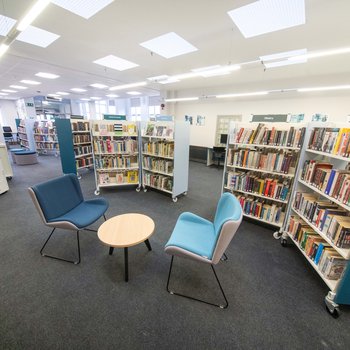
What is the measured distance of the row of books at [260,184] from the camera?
2.59 m

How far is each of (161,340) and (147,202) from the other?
8.49 ft

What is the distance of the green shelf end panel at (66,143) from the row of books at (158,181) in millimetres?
2480

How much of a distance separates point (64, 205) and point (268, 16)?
422cm

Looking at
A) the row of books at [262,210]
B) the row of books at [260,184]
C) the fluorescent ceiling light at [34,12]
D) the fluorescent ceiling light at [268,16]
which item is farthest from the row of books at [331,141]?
the fluorescent ceiling light at [34,12]

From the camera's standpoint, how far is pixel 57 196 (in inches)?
91.0

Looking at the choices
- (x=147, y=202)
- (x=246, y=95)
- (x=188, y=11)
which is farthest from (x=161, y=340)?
(x=246, y=95)

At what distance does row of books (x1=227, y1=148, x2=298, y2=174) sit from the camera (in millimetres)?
2510

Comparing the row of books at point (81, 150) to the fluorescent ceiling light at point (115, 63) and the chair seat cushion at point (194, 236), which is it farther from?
the chair seat cushion at point (194, 236)

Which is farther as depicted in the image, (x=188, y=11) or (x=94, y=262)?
(x=188, y=11)

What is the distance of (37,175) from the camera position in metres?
5.65

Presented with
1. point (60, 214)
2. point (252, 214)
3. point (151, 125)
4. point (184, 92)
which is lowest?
point (252, 214)

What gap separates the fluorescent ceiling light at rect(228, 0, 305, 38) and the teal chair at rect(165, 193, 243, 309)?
2793 mm

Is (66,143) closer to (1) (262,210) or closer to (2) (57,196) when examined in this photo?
(2) (57,196)

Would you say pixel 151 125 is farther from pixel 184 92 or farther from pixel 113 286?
pixel 184 92
